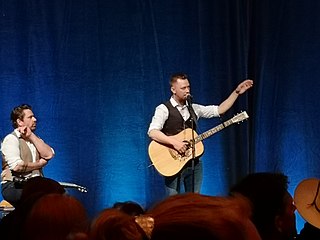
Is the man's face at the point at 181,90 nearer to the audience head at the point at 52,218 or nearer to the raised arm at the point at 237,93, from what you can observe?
the raised arm at the point at 237,93

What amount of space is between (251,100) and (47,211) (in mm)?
5164

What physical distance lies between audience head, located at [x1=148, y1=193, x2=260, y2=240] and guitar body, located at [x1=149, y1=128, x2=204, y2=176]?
412cm

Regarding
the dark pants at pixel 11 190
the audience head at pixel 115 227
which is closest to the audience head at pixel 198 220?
the audience head at pixel 115 227

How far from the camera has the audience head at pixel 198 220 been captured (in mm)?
916

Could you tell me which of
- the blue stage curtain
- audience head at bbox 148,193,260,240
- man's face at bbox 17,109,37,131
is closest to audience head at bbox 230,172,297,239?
audience head at bbox 148,193,260,240

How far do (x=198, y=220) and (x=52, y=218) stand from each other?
0.51m

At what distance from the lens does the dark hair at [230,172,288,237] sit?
1.92 metres

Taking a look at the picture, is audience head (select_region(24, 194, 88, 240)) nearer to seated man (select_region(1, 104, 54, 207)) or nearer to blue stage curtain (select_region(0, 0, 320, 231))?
seated man (select_region(1, 104, 54, 207))

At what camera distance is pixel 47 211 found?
135 centimetres

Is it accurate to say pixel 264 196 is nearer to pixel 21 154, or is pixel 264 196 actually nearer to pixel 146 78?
pixel 21 154

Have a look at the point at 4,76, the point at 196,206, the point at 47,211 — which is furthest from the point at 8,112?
the point at 196,206

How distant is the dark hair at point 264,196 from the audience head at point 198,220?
3.09 feet

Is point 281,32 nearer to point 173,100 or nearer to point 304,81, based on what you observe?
point 304,81

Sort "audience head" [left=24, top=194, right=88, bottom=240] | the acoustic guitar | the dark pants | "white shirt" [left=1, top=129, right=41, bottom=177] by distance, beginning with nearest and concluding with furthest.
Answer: "audience head" [left=24, top=194, right=88, bottom=240] < the dark pants < "white shirt" [left=1, top=129, right=41, bottom=177] < the acoustic guitar
